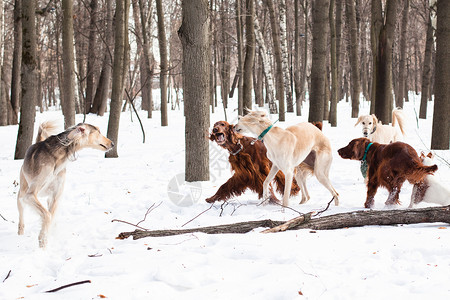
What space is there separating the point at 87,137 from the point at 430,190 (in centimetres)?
Result: 416

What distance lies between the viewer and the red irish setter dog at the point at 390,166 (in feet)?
16.0

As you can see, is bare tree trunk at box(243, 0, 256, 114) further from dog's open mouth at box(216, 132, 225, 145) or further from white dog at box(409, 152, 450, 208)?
white dog at box(409, 152, 450, 208)

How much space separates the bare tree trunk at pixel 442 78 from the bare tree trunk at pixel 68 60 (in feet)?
27.1

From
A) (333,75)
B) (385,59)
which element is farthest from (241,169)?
(333,75)

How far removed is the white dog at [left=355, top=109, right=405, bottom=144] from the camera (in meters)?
8.35

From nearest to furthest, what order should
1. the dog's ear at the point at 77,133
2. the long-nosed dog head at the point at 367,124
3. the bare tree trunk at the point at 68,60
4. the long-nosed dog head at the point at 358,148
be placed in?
1. the dog's ear at the point at 77,133
2. the long-nosed dog head at the point at 358,148
3. the long-nosed dog head at the point at 367,124
4. the bare tree trunk at the point at 68,60

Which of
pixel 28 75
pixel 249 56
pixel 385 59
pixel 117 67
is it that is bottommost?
pixel 28 75

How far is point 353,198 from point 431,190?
129 cm

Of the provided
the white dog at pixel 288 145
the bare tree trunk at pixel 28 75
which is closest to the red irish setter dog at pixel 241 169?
the white dog at pixel 288 145

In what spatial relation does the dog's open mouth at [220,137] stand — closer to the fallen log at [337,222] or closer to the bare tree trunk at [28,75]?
the fallen log at [337,222]

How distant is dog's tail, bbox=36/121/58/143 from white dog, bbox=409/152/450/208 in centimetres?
453

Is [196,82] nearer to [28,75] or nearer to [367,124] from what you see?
[367,124]

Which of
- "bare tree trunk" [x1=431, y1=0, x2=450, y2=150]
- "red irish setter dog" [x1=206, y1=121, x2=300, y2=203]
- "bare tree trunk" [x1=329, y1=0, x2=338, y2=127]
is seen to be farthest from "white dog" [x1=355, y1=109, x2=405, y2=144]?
"bare tree trunk" [x1=329, y1=0, x2=338, y2=127]

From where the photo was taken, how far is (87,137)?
4.56 metres
